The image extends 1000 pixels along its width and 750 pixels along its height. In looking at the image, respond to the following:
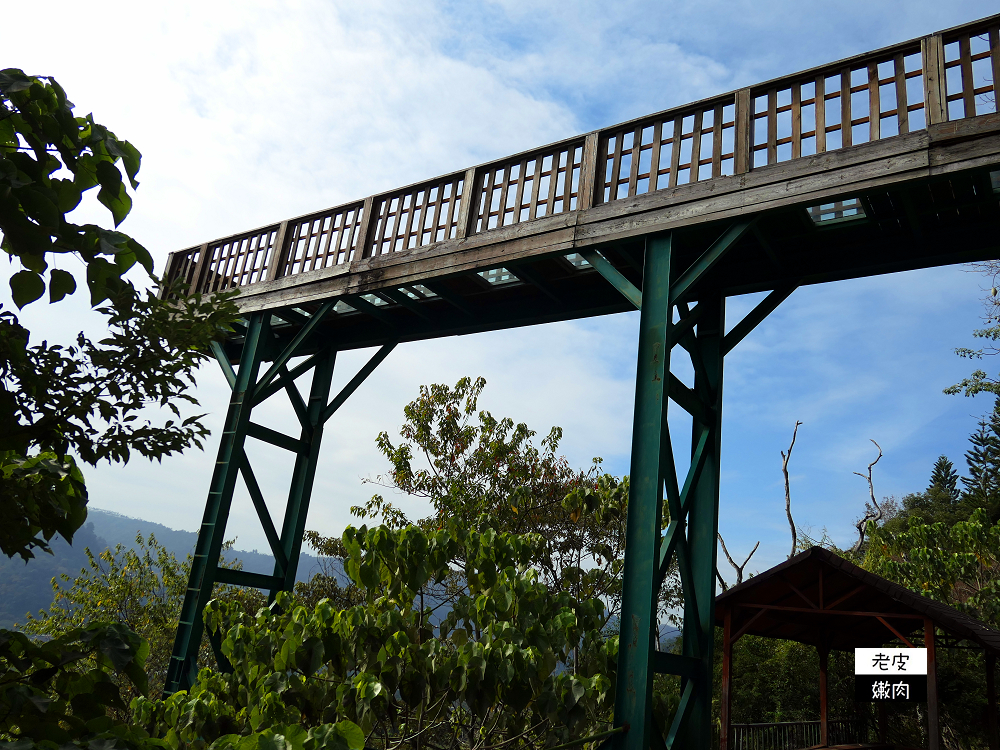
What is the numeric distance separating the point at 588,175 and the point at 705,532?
291 centimetres

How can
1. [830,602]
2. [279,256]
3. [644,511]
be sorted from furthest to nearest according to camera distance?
[830,602]
[279,256]
[644,511]

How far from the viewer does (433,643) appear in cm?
408

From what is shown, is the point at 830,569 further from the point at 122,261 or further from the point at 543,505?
the point at 122,261

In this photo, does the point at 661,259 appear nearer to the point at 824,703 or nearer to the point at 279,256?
the point at 279,256

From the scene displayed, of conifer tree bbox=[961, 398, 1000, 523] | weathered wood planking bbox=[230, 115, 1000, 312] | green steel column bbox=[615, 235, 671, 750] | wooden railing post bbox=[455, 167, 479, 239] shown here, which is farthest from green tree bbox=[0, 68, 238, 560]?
conifer tree bbox=[961, 398, 1000, 523]

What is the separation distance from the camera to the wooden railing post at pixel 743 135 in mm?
5094

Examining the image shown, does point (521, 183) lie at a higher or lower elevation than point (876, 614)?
higher

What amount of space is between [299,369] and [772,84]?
566cm

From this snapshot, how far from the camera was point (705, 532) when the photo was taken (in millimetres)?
5492

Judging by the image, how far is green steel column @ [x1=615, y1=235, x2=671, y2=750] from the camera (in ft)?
14.4

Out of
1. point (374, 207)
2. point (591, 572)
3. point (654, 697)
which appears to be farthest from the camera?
point (591, 572)

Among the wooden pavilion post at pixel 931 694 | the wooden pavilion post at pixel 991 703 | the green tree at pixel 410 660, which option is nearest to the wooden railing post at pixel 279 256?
the green tree at pixel 410 660

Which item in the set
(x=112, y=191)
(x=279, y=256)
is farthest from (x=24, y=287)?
(x=279, y=256)

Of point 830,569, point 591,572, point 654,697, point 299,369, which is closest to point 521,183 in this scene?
point 299,369
